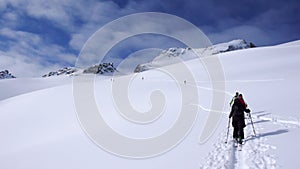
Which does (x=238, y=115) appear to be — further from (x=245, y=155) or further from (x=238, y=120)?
(x=245, y=155)

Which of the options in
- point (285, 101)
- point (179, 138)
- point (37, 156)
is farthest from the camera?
point (285, 101)

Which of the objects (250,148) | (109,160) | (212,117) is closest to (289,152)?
(250,148)

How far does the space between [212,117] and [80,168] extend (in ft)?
30.1

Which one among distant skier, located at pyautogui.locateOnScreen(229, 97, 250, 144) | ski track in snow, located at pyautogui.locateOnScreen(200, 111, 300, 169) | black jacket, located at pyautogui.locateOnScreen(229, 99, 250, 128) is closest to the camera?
ski track in snow, located at pyautogui.locateOnScreen(200, 111, 300, 169)

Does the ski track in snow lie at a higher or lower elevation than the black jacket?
lower

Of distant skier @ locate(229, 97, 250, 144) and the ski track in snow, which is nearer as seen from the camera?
the ski track in snow

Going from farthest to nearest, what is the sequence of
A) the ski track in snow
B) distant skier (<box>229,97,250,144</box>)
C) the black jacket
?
the black jacket, distant skier (<box>229,97,250,144</box>), the ski track in snow

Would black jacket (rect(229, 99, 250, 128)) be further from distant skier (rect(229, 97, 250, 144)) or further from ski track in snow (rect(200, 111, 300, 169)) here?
ski track in snow (rect(200, 111, 300, 169))

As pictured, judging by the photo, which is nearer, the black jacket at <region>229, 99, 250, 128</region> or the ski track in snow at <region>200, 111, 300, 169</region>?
the ski track in snow at <region>200, 111, 300, 169</region>

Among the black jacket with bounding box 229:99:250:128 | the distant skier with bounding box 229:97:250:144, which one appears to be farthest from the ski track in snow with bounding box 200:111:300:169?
the black jacket with bounding box 229:99:250:128

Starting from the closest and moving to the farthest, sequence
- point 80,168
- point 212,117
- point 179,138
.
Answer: point 80,168
point 179,138
point 212,117

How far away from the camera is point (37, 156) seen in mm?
14062

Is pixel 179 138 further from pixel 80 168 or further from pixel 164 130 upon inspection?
pixel 80 168

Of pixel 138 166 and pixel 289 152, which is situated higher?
pixel 289 152
